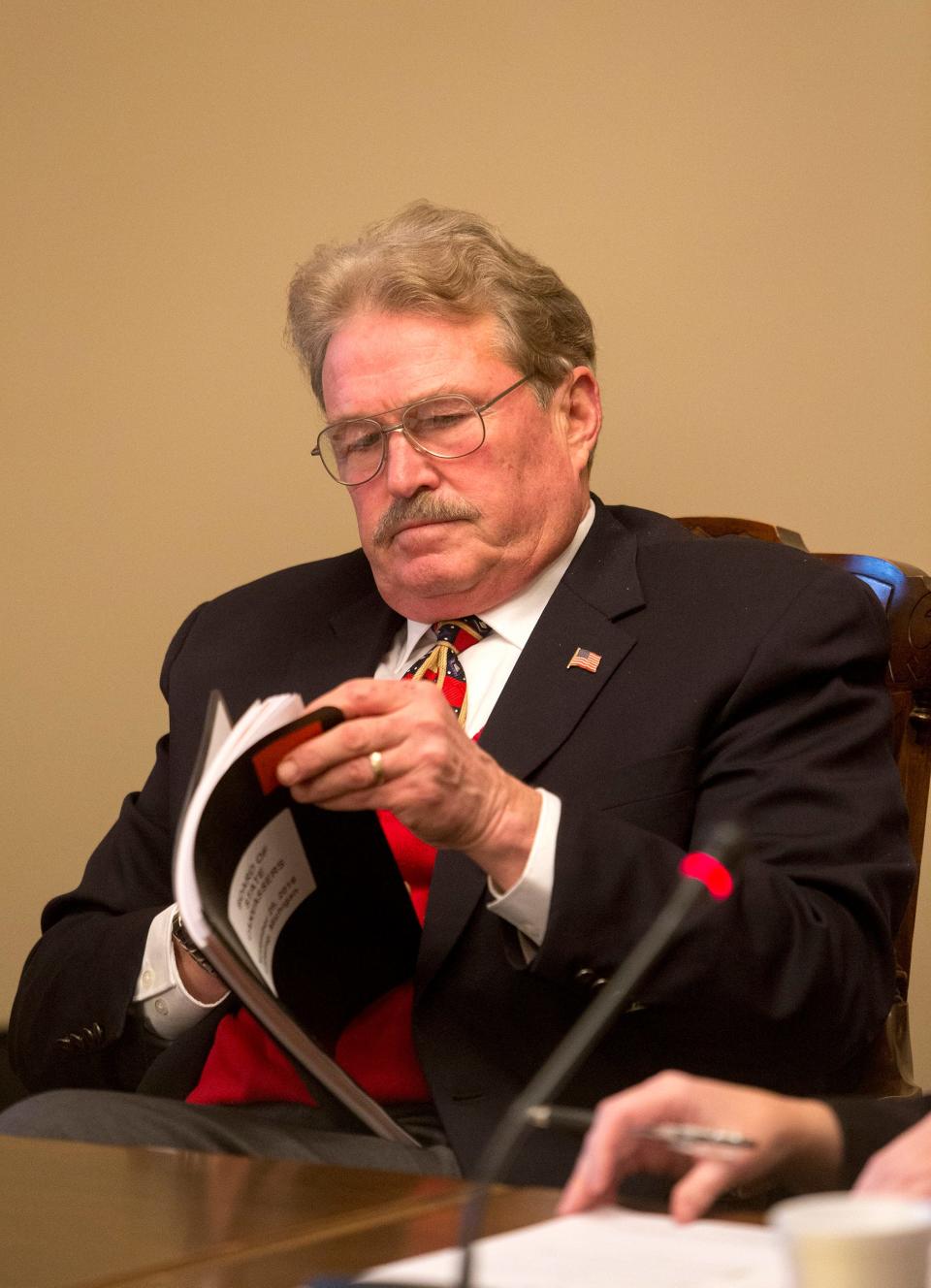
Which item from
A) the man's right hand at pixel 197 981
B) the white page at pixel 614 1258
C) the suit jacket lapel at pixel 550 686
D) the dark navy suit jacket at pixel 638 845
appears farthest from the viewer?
the man's right hand at pixel 197 981

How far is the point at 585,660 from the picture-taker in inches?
67.0

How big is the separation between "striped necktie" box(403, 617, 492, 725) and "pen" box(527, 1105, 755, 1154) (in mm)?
1032

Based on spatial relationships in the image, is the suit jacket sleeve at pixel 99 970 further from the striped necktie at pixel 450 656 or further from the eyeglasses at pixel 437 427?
the eyeglasses at pixel 437 427

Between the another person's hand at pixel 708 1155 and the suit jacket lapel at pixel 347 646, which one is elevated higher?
the suit jacket lapel at pixel 347 646

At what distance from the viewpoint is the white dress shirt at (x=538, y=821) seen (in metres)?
1.38

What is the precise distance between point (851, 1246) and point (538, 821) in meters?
0.85

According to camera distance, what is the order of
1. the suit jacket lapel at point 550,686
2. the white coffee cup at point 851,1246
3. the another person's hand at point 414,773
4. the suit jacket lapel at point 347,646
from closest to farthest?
the white coffee cup at point 851,1246
the another person's hand at point 414,773
the suit jacket lapel at point 550,686
the suit jacket lapel at point 347,646

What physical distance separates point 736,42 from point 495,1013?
160 centimetres

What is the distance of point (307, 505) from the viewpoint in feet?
8.87

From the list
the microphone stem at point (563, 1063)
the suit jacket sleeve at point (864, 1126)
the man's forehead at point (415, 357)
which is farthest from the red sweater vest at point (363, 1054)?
the microphone stem at point (563, 1063)

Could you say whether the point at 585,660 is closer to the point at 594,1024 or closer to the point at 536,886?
the point at 536,886

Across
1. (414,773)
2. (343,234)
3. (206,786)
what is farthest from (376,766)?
(343,234)

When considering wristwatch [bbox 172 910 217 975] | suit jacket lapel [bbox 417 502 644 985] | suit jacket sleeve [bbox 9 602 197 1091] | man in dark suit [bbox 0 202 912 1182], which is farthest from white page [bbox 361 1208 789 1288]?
suit jacket sleeve [bbox 9 602 197 1091]

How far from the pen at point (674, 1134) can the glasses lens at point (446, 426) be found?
3.62 ft
